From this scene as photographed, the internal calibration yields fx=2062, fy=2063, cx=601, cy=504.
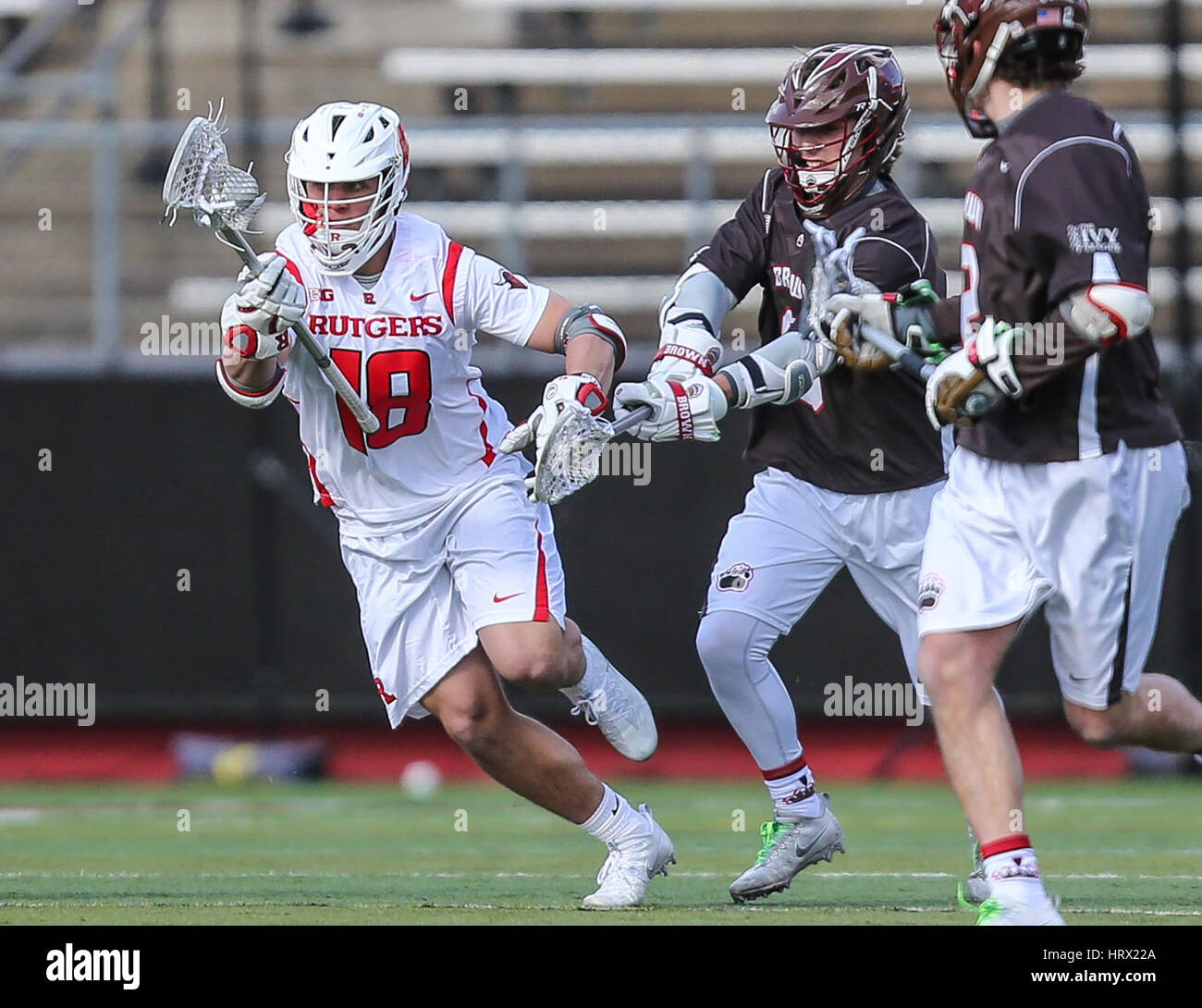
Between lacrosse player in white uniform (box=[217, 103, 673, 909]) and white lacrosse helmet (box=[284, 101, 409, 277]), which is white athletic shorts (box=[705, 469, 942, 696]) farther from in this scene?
white lacrosse helmet (box=[284, 101, 409, 277])

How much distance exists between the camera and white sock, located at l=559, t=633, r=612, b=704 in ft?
19.0

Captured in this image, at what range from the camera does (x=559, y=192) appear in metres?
11.3

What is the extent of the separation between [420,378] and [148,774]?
5002 mm

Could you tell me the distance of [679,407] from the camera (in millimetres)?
5438

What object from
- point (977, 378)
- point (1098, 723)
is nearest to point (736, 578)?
point (1098, 723)

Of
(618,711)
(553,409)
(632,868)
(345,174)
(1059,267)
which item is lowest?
(632,868)

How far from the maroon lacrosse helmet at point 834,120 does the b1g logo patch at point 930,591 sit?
5.03ft

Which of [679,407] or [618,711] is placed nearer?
[679,407]

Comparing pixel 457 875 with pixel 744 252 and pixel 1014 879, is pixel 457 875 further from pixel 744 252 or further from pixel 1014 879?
pixel 1014 879

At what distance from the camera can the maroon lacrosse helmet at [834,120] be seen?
5590 millimetres

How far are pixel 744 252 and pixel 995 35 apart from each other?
1488mm

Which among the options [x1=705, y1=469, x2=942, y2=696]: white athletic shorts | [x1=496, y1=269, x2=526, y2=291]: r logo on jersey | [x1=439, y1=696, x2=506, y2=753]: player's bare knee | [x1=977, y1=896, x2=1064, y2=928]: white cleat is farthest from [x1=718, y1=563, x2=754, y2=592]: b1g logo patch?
[x1=977, y1=896, x2=1064, y2=928]: white cleat

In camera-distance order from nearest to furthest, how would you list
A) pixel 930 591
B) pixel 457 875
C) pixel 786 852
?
1. pixel 930 591
2. pixel 786 852
3. pixel 457 875

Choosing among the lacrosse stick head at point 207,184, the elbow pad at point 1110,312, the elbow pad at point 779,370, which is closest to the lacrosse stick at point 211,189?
the lacrosse stick head at point 207,184
